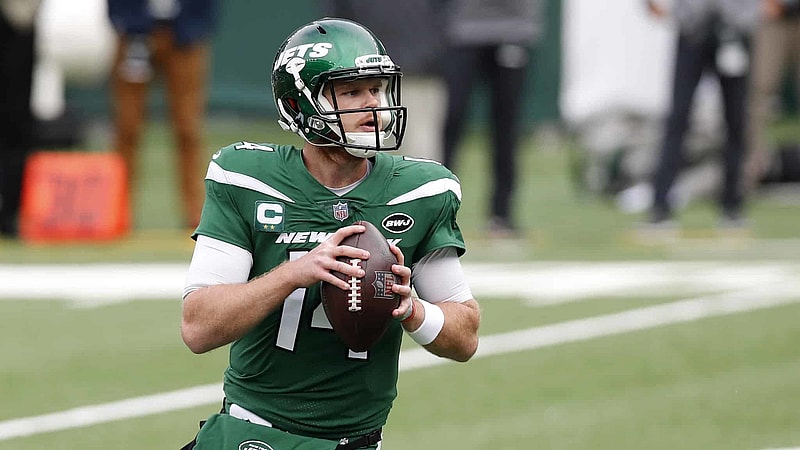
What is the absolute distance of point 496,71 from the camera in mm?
9727

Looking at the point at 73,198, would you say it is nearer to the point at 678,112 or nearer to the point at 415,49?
the point at 415,49

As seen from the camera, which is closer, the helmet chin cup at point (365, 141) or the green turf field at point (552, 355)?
the helmet chin cup at point (365, 141)

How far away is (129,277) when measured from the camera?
873cm

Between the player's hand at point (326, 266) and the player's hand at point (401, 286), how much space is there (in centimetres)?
9

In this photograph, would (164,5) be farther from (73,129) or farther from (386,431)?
(386,431)

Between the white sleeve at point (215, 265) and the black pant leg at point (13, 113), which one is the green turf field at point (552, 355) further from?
the white sleeve at point (215, 265)

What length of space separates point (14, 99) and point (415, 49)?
325 cm

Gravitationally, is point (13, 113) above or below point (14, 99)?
below

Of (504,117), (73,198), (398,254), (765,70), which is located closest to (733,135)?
(504,117)

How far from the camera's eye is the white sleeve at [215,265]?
11.5 ft

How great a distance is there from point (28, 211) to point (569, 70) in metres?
7.00

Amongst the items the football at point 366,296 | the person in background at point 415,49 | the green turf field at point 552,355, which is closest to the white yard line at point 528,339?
the green turf field at point 552,355

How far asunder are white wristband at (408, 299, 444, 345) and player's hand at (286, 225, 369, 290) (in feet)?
0.94

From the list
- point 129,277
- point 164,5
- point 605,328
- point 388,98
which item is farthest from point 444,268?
point 164,5
